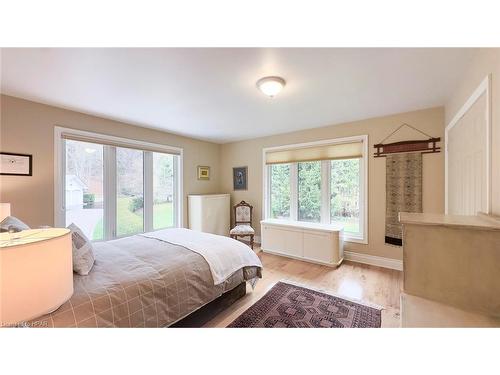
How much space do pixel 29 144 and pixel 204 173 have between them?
280 centimetres

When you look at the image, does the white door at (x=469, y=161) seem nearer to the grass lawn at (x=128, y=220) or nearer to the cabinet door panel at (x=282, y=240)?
the cabinet door panel at (x=282, y=240)

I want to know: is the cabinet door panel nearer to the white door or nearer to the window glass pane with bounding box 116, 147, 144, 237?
the white door

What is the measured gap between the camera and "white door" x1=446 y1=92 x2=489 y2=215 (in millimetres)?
1478

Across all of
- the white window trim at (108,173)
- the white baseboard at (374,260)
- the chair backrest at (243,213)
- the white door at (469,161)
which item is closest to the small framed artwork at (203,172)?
the white window trim at (108,173)

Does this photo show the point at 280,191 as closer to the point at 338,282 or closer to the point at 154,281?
the point at 338,282

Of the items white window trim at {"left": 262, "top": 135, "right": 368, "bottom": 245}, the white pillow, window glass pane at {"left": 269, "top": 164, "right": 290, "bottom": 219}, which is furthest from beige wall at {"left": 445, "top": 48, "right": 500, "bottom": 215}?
window glass pane at {"left": 269, "top": 164, "right": 290, "bottom": 219}

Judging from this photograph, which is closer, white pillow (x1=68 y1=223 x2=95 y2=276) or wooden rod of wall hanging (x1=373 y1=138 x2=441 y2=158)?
white pillow (x1=68 y1=223 x2=95 y2=276)

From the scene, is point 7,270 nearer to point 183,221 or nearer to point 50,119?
point 50,119

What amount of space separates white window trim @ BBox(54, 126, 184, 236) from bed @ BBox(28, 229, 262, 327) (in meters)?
1.14

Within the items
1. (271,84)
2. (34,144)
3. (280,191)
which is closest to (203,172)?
(280,191)

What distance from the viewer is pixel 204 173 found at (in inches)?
190

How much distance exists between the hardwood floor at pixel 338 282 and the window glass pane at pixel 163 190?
6.86ft
